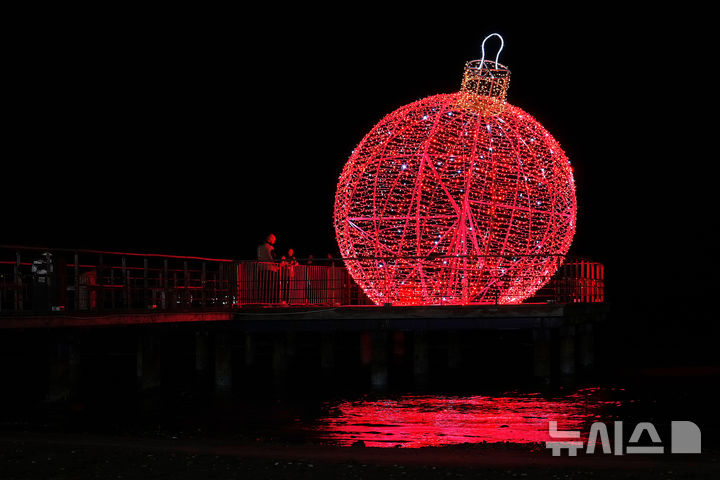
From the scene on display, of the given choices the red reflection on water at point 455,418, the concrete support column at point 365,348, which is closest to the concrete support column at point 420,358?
the red reflection on water at point 455,418

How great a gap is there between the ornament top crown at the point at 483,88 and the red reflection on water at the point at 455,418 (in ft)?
18.5

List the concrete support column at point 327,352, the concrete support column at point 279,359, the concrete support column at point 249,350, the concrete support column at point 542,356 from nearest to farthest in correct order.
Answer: the concrete support column at point 542,356 → the concrete support column at point 279,359 → the concrete support column at point 327,352 → the concrete support column at point 249,350

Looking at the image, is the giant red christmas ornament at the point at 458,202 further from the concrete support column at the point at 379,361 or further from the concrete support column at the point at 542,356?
the concrete support column at the point at 542,356

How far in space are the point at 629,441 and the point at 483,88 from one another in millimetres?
9424

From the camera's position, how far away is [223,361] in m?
24.3

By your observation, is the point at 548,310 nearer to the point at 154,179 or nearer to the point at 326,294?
the point at 326,294

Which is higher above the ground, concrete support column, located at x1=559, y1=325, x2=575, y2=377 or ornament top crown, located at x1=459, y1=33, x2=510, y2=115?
ornament top crown, located at x1=459, y1=33, x2=510, y2=115

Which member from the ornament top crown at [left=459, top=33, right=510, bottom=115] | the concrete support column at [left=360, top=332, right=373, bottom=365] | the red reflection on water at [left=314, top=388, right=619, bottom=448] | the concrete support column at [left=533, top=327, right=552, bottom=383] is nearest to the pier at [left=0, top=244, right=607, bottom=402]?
the concrete support column at [left=533, top=327, right=552, bottom=383]

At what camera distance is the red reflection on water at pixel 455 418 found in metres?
16.1

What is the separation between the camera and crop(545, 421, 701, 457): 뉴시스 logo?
14086 mm

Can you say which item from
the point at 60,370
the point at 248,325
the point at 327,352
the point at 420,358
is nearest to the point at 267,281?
the point at 248,325

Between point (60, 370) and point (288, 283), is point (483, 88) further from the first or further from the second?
point (60, 370)

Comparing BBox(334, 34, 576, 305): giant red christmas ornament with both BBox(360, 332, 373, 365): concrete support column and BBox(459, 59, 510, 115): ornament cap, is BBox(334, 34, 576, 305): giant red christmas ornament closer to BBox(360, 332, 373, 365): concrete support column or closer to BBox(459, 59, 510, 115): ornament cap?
BBox(459, 59, 510, 115): ornament cap

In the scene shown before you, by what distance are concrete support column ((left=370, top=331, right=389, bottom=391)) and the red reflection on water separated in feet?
4.59
